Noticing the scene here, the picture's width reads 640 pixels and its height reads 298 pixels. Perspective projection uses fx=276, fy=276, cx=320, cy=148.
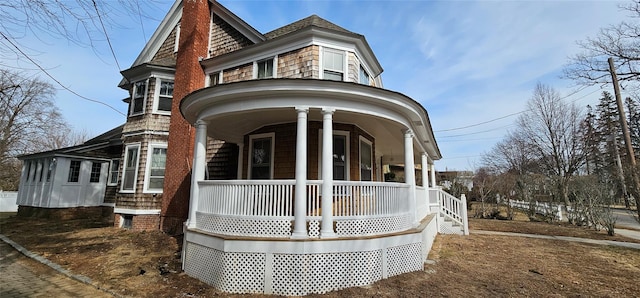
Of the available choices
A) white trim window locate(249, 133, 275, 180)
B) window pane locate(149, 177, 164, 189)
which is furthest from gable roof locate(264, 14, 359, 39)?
window pane locate(149, 177, 164, 189)

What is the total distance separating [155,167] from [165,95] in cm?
321

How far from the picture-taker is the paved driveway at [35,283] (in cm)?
497

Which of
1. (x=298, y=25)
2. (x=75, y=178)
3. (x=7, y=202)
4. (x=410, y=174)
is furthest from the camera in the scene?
(x=7, y=202)

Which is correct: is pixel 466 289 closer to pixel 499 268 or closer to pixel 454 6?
pixel 499 268

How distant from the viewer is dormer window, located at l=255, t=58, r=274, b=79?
9.98 meters

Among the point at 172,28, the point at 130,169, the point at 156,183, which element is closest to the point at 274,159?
the point at 156,183

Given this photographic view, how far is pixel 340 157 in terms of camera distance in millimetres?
8336

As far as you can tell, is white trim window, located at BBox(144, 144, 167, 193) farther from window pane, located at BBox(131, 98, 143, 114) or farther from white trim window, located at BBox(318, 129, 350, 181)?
white trim window, located at BBox(318, 129, 350, 181)

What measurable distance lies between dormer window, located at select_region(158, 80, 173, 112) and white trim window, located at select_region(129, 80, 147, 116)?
796 mm

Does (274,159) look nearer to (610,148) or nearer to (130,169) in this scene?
(130,169)

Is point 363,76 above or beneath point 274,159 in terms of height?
above

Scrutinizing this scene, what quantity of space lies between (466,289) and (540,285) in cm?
166

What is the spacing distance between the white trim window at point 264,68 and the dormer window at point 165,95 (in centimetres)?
466

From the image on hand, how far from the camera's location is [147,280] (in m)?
5.54
